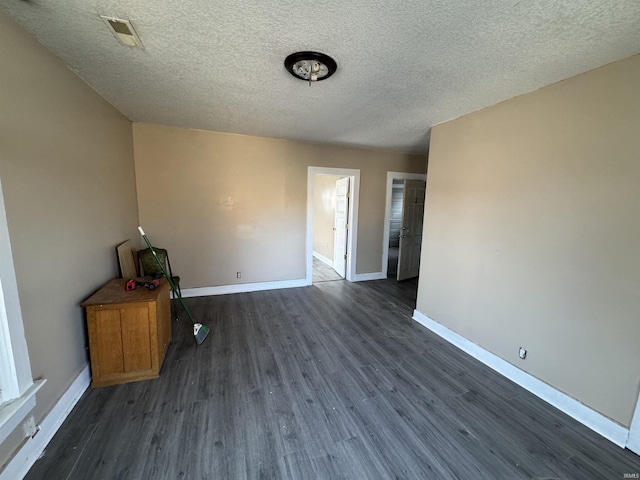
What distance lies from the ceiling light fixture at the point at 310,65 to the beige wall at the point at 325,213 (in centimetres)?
355

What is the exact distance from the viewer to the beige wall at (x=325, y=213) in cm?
575

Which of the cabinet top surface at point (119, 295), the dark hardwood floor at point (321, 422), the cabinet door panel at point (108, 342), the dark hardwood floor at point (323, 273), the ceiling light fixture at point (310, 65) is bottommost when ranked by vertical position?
the dark hardwood floor at point (321, 422)

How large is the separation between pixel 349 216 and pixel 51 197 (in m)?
3.88

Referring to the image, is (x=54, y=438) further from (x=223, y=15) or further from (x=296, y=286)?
(x=296, y=286)

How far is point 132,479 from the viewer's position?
1.34 metres

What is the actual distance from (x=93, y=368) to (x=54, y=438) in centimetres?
51

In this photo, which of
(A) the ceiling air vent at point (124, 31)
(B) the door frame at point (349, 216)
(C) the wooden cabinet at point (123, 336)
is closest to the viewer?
(A) the ceiling air vent at point (124, 31)

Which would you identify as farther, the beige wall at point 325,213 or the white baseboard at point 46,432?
the beige wall at point 325,213

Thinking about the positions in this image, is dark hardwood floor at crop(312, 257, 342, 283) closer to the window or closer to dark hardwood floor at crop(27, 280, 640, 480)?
dark hardwood floor at crop(27, 280, 640, 480)

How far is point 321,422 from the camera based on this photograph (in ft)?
5.73

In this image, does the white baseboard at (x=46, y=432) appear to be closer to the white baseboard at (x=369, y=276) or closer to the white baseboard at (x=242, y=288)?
the white baseboard at (x=242, y=288)

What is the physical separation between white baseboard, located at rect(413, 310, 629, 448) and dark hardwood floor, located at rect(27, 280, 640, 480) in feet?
0.22

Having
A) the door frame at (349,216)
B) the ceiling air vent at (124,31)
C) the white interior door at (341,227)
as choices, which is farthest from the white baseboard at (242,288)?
the ceiling air vent at (124,31)

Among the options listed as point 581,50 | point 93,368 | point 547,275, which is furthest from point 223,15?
point 547,275
